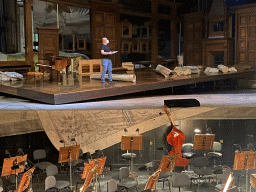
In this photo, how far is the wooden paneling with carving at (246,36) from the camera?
15.4m

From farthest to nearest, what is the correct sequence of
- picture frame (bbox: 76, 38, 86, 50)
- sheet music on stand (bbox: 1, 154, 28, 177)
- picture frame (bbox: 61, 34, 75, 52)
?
picture frame (bbox: 76, 38, 86, 50)
picture frame (bbox: 61, 34, 75, 52)
sheet music on stand (bbox: 1, 154, 28, 177)

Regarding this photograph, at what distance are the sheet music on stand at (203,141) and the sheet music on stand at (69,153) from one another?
3107mm

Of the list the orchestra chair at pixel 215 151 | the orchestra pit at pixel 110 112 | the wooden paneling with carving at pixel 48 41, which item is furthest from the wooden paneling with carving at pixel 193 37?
the orchestra chair at pixel 215 151

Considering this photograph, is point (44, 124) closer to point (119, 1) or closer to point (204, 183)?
point (204, 183)

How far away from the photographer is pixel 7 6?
14.1 metres

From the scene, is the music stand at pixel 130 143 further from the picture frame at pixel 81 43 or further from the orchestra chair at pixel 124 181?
the picture frame at pixel 81 43

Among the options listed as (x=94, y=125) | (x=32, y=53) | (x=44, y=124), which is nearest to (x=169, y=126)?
(x=94, y=125)

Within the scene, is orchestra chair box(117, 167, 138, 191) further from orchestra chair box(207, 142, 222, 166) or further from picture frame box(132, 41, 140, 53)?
picture frame box(132, 41, 140, 53)

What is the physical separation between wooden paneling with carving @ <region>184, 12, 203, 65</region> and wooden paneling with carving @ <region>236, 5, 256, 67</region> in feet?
5.87

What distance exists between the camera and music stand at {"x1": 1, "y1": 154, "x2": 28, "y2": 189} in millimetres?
8484

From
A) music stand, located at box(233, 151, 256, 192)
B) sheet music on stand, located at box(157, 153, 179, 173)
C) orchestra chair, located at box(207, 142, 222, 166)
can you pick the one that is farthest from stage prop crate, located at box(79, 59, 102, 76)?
music stand, located at box(233, 151, 256, 192)

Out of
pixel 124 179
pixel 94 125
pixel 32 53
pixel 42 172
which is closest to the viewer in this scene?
pixel 124 179

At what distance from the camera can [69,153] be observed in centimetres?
911

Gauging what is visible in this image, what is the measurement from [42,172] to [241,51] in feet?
31.8
